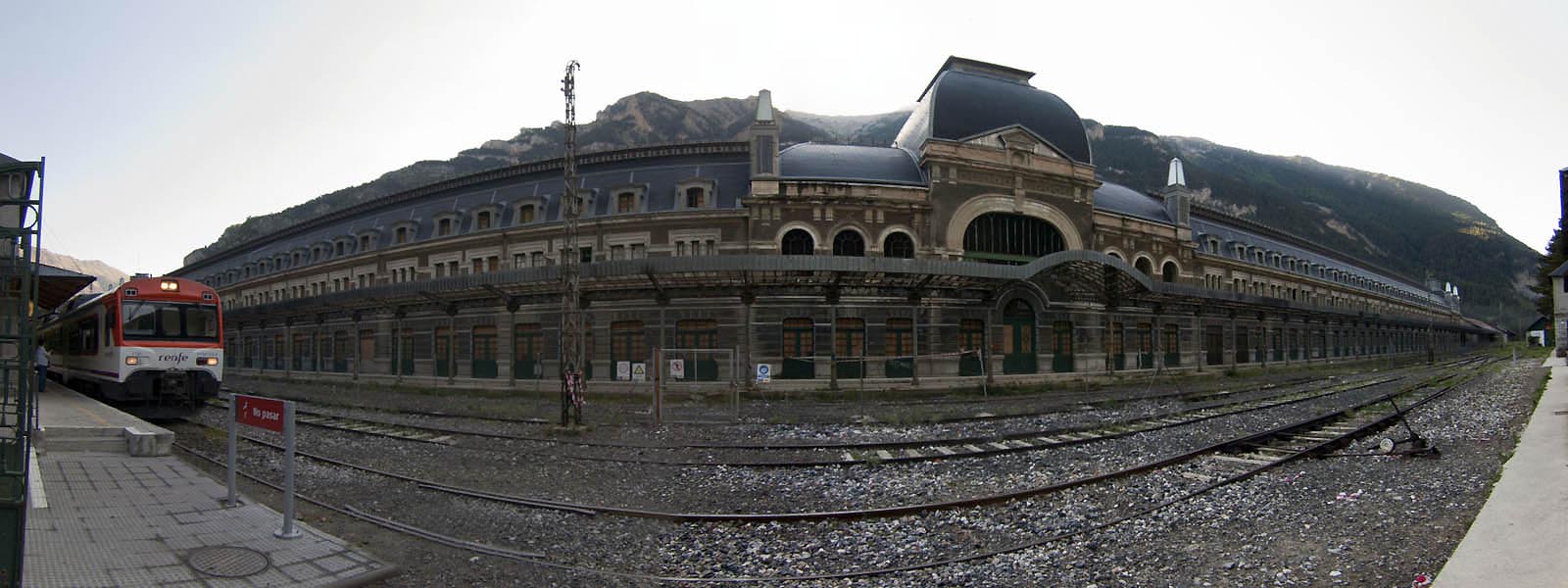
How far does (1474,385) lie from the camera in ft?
92.9

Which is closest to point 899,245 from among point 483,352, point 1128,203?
point 1128,203

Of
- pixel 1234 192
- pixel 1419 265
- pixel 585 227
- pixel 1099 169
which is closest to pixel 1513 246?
pixel 1419 265

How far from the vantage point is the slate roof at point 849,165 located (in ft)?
108

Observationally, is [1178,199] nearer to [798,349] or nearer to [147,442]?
[798,349]

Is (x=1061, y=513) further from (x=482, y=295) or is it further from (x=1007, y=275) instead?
(x=482, y=295)

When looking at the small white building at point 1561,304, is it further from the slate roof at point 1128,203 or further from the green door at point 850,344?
the green door at point 850,344

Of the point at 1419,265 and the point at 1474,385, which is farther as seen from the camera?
the point at 1419,265

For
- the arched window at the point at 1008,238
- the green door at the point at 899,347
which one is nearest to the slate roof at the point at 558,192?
the green door at the point at 899,347

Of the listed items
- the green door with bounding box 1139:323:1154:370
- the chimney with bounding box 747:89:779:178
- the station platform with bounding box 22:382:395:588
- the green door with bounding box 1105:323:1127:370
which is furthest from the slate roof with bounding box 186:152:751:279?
the green door with bounding box 1139:323:1154:370

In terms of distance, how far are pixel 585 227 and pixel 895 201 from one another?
17.0 metres

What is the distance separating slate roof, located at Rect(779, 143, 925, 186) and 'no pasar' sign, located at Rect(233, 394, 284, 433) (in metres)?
25.0

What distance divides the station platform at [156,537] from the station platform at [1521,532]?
1087 centimetres

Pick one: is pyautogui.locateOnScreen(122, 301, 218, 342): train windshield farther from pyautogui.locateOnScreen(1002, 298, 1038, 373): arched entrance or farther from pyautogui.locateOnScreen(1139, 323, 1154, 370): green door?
pyautogui.locateOnScreen(1139, 323, 1154, 370): green door

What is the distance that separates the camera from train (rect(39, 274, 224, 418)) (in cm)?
1636
